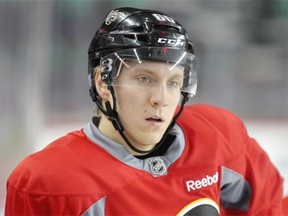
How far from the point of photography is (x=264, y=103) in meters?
2.62

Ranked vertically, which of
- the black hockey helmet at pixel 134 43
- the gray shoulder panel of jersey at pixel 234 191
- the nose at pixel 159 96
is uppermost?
the black hockey helmet at pixel 134 43

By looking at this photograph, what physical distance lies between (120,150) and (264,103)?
4.58ft

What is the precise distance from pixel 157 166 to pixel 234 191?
23 cm

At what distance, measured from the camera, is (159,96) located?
1.27 meters

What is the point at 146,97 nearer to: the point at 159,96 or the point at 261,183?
the point at 159,96

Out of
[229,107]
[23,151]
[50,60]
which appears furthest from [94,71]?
[229,107]

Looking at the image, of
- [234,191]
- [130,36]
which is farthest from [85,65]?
[130,36]

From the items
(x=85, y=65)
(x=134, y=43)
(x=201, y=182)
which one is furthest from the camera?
(x=85, y=65)

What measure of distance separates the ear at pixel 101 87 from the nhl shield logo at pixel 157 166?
0.46 feet

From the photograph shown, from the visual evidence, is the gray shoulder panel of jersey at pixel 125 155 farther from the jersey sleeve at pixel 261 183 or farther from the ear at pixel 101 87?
the jersey sleeve at pixel 261 183

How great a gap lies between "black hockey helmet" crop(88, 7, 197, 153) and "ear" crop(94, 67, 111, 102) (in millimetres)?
13

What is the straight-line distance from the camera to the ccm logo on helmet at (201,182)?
1343 mm

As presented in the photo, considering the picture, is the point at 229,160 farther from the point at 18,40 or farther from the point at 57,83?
the point at 57,83

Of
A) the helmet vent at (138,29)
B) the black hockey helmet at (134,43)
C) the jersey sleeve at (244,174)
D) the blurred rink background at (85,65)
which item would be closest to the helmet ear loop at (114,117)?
the black hockey helmet at (134,43)
